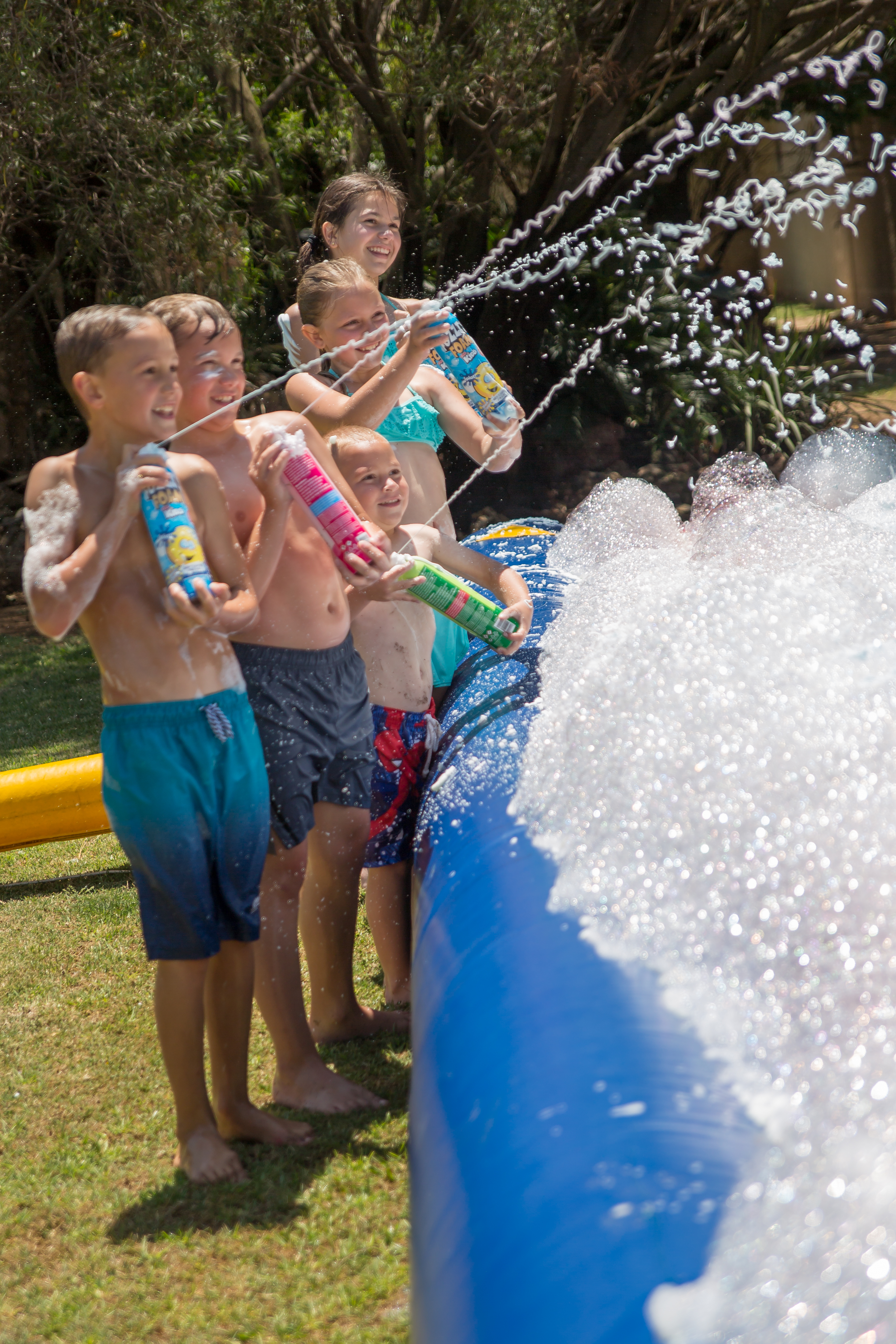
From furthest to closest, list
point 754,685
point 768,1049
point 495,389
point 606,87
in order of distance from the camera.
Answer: point 606,87 → point 495,389 → point 754,685 → point 768,1049

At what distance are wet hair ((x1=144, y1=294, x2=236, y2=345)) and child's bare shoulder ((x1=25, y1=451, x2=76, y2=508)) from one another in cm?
36

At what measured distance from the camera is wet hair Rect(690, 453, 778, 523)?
4.05 metres

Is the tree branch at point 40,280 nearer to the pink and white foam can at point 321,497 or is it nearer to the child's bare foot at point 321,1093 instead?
the pink and white foam can at point 321,497

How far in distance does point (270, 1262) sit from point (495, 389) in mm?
2054

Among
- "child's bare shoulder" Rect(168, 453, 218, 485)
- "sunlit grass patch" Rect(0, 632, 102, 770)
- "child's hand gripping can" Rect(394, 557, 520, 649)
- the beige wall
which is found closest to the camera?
"child's bare shoulder" Rect(168, 453, 218, 485)

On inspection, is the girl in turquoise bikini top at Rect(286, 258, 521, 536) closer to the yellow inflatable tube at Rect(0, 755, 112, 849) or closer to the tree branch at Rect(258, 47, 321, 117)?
the yellow inflatable tube at Rect(0, 755, 112, 849)

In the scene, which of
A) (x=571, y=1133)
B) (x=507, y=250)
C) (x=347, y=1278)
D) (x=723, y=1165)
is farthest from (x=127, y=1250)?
(x=507, y=250)

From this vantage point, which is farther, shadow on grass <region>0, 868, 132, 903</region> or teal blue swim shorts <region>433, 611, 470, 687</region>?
shadow on grass <region>0, 868, 132, 903</region>

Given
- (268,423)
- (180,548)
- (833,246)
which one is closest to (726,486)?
(268,423)

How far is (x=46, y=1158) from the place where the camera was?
2.39 meters

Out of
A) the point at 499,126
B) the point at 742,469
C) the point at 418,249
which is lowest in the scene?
the point at 742,469

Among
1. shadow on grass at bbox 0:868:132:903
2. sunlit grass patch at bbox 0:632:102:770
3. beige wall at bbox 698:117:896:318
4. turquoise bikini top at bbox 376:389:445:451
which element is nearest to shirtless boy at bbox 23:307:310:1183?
turquoise bikini top at bbox 376:389:445:451

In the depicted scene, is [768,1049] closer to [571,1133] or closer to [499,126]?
[571,1133]

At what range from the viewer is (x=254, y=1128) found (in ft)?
7.63
